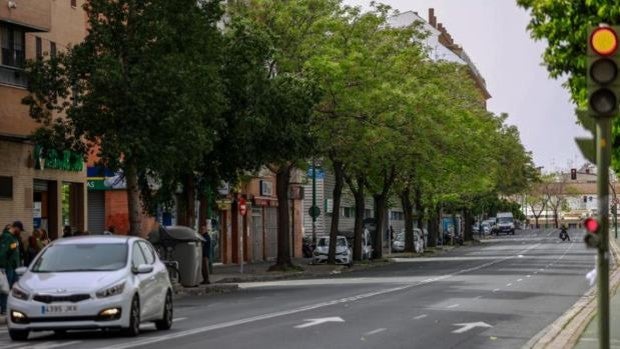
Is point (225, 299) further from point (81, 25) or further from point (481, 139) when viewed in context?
point (481, 139)

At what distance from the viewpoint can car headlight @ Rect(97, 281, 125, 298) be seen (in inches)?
786

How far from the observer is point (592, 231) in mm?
11227

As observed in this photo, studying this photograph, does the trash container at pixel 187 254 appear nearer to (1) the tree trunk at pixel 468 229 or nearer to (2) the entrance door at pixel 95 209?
(2) the entrance door at pixel 95 209

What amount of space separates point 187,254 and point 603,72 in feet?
97.9

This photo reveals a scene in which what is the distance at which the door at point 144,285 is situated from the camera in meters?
20.9

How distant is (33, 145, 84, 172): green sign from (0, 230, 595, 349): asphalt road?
6.85 metres

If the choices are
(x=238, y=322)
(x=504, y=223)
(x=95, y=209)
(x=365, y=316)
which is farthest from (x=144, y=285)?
(x=504, y=223)

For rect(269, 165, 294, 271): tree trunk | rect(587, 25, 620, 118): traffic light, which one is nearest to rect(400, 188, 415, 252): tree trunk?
rect(269, 165, 294, 271): tree trunk

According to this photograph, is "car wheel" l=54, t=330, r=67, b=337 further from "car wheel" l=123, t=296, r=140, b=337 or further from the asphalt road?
"car wheel" l=123, t=296, r=140, b=337

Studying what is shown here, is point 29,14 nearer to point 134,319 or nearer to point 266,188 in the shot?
point 134,319

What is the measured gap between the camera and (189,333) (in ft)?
71.4

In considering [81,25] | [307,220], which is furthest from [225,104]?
[307,220]

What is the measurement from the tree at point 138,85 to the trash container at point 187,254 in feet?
6.22

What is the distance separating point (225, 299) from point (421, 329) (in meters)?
13.0
